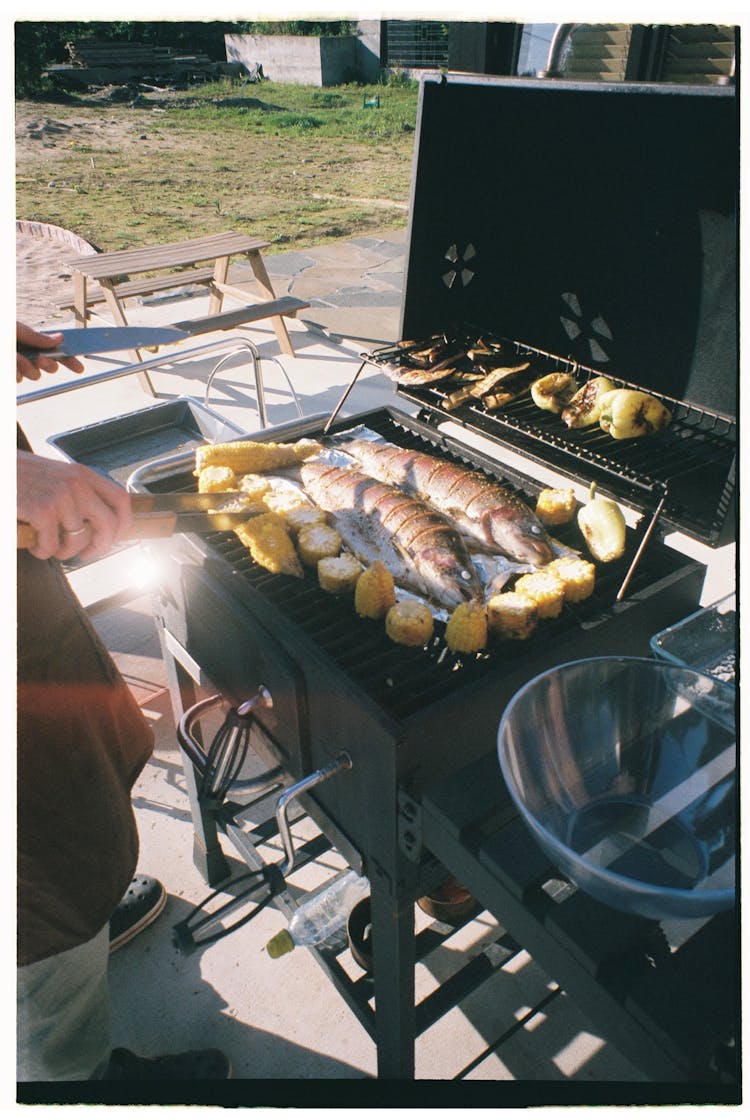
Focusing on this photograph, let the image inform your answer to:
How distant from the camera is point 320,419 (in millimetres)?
2938

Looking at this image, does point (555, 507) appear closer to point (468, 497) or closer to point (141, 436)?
point (468, 497)

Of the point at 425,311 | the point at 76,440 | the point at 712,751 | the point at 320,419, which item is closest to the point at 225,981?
the point at 712,751

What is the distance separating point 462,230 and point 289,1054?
313cm

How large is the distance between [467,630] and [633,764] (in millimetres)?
490

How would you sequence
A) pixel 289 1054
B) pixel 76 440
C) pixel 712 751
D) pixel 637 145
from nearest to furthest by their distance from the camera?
pixel 712 751 < pixel 637 145 < pixel 289 1054 < pixel 76 440

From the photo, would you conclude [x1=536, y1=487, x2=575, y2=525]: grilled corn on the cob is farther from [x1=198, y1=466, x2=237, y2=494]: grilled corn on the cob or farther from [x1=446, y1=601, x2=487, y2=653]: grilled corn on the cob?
[x1=198, y1=466, x2=237, y2=494]: grilled corn on the cob

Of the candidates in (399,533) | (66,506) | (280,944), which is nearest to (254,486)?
(399,533)

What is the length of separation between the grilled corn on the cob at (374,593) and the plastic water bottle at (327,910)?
1.17 metres

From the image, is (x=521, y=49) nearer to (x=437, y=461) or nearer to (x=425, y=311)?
(x=425, y=311)

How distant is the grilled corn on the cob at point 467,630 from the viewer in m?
1.75

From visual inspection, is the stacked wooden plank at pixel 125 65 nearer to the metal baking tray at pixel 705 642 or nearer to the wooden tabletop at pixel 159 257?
the wooden tabletop at pixel 159 257

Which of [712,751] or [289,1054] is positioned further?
[289,1054]

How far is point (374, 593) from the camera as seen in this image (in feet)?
6.25

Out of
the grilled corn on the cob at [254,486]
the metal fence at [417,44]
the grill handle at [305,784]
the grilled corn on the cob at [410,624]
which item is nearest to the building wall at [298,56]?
the metal fence at [417,44]
